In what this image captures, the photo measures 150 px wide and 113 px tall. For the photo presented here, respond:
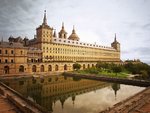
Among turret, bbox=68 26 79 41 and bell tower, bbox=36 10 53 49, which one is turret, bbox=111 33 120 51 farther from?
bell tower, bbox=36 10 53 49

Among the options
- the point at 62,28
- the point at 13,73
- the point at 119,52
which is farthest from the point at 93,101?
the point at 119,52

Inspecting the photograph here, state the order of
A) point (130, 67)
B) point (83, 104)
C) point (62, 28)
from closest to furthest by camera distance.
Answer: point (83, 104), point (130, 67), point (62, 28)

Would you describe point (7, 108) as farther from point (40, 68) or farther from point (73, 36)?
point (73, 36)

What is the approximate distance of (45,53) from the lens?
57125 millimetres

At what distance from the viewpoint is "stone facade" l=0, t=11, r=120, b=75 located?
43.3m

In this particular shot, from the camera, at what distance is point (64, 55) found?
65500 mm

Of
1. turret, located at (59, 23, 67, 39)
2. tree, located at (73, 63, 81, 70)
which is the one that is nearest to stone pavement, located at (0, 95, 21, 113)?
tree, located at (73, 63, 81, 70)

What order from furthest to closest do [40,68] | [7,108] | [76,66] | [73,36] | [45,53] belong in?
[73,36]
[45,53]
[76,66]
[40,68]
[7,108]

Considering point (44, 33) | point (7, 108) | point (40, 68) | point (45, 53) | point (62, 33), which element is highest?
point (62, 33)

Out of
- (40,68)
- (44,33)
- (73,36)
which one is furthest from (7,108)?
(73,36)

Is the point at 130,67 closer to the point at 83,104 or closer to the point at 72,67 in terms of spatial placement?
the point at 72,67

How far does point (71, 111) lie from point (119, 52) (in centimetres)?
9387

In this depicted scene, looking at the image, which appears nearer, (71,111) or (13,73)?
(71,111)

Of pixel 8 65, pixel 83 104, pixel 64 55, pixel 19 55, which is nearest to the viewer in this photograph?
pixel 83 104
